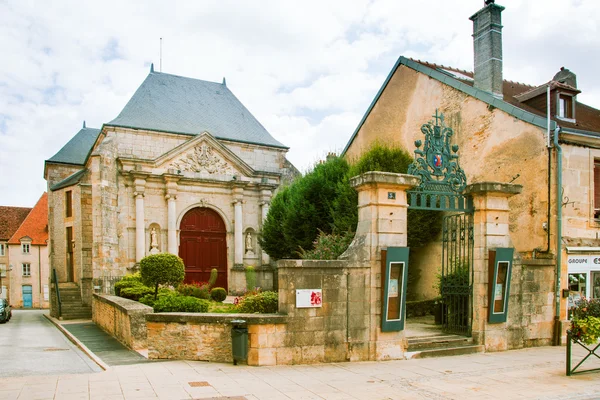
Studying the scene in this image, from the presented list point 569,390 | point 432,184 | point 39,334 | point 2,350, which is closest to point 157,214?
point 39,334

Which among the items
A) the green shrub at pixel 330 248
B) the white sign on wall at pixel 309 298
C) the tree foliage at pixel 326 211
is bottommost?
the white sign on wall at pixel 309 298

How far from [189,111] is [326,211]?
9.49 m

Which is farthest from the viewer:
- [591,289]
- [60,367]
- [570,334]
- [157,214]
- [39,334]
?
[157,214]

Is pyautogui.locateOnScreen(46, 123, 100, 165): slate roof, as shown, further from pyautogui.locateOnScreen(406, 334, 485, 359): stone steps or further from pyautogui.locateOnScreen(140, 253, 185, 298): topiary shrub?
pyautogui.locateOnScreen(406, 334, 485, 359): stone steps

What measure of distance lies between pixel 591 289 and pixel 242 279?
12.8m

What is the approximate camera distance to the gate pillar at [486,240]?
989 cm

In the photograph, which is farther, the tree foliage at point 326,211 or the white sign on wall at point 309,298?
the tree foliage at point 326,211

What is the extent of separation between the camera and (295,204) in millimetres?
16375

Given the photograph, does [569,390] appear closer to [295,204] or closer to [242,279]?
[295,204]

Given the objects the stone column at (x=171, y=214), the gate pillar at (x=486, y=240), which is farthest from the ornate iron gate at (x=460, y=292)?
the stone column at (x=171, y=214)

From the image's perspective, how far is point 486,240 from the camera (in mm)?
10047

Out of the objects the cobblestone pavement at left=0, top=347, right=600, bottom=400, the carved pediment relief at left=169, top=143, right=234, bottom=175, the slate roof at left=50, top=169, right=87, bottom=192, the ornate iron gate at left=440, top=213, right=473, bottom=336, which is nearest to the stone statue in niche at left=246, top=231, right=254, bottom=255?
the carved pediment relief at left=169, top=143, right=234, bottom=175

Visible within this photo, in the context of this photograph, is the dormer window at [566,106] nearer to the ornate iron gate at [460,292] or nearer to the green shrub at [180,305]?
the ornate iron gate at [460,292]

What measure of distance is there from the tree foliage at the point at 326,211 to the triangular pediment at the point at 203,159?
3.13 m
